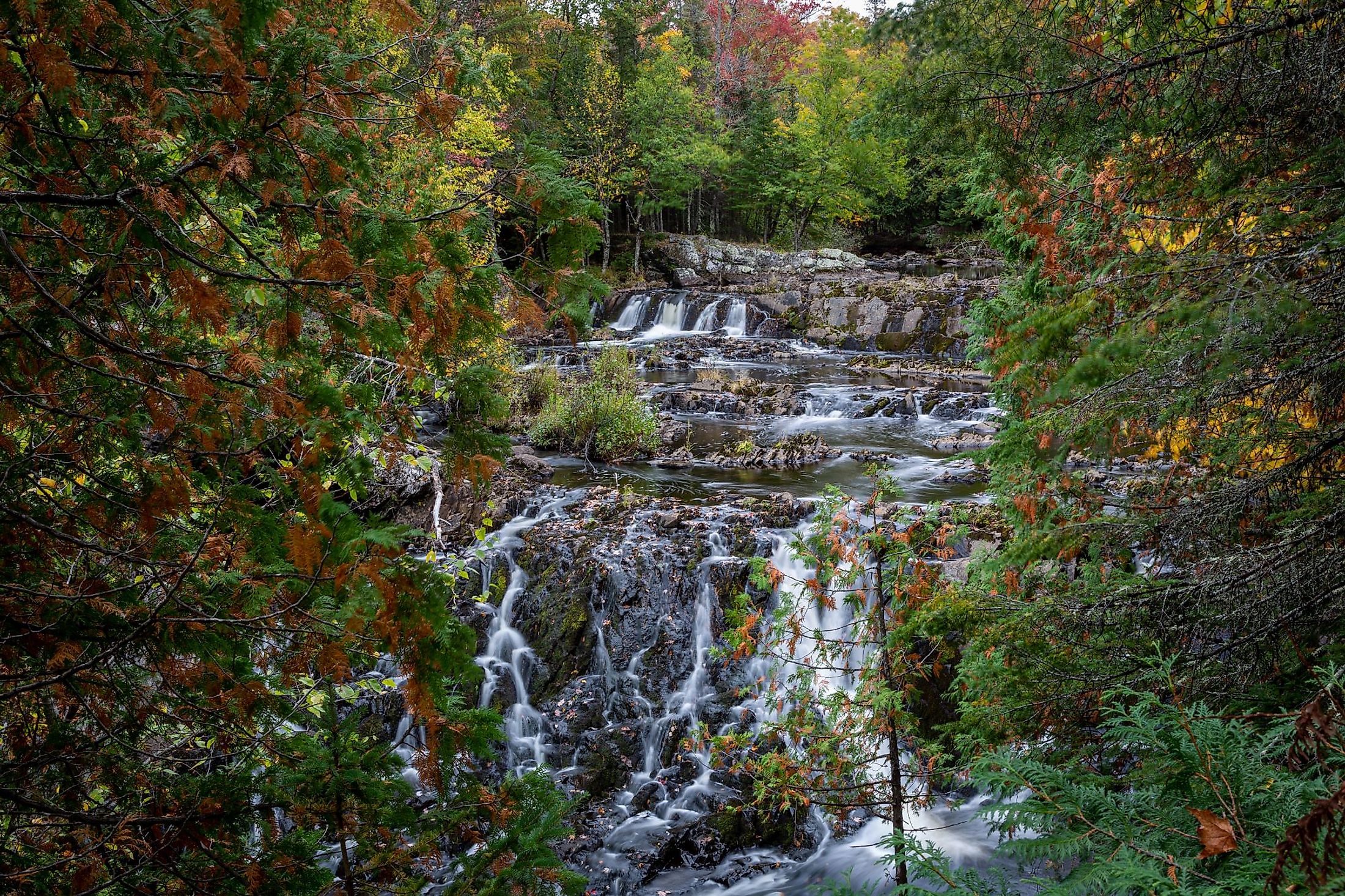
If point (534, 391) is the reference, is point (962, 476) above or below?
below

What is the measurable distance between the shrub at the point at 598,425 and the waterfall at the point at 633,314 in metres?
12.8

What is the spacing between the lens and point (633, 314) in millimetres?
26891

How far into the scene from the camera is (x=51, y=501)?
2574 mm

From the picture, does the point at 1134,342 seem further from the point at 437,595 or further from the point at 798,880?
the point at 798,880

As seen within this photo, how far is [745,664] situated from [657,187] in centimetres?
3055

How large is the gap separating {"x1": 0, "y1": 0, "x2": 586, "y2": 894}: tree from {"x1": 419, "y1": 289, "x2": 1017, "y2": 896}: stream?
2.64 metres

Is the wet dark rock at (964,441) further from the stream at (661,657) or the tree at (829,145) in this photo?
the tree at (829,145)

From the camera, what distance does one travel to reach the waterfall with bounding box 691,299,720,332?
26047 mm

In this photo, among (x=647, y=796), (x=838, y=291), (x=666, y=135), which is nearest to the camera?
(x=647, y=796)

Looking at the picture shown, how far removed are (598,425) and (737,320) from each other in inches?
551

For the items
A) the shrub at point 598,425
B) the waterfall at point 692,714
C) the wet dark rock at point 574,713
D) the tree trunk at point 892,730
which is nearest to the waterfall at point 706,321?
the shrub at point 598,425

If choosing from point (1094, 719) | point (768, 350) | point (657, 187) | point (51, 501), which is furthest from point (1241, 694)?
point (657, 187)

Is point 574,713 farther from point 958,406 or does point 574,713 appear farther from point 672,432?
point 958,406

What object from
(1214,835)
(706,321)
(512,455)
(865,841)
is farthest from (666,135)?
(1214,835)
